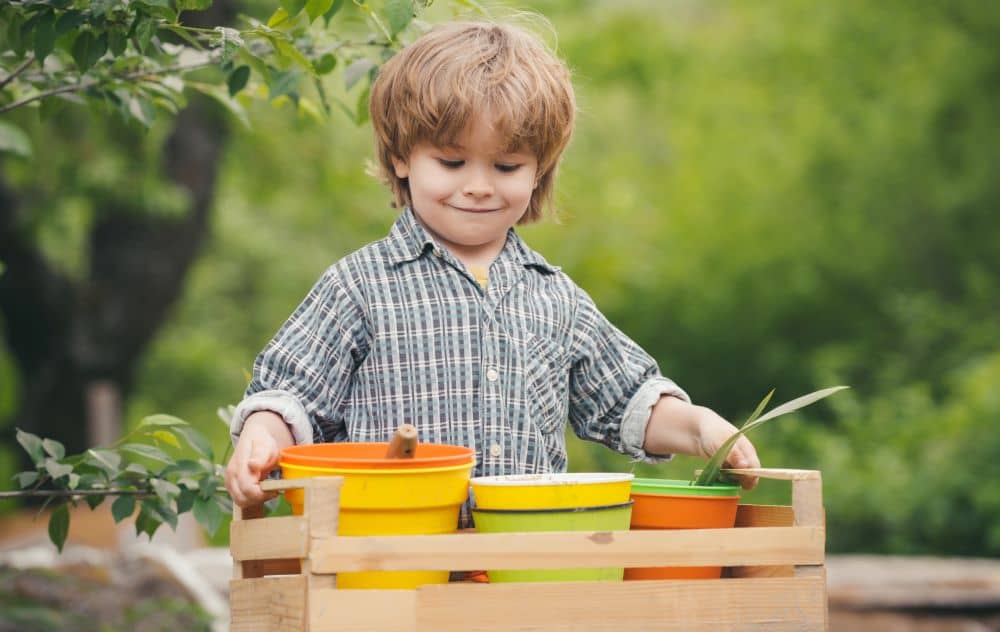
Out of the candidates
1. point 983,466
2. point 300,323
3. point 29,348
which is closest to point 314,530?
point 300,323

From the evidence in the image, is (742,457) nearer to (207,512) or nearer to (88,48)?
(207,512)

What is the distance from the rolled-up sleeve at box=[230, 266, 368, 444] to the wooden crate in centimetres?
25

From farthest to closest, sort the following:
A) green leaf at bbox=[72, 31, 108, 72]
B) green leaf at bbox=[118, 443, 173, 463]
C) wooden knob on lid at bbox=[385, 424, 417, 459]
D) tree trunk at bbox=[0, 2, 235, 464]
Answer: tree trunk at bbox=[0, 2, 235, 464] → green leaf at bbox=[118, 443, 173, 463] → green leaf at bbox=[72, 31, 108, 72] → wooden knob on lid at bbox=[385, 424, 417, 459]

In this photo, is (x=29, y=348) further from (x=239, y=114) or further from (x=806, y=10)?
(x=806, y=10)

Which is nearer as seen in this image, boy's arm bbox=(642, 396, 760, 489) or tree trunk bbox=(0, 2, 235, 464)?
boy's arm bbox=(642, 396, 760, 489)

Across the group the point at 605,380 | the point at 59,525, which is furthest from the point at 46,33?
the point at 605,380

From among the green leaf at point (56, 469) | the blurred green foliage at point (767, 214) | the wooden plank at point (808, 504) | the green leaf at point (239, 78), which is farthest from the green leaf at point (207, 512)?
the blurred green foliage at point (767, 214)

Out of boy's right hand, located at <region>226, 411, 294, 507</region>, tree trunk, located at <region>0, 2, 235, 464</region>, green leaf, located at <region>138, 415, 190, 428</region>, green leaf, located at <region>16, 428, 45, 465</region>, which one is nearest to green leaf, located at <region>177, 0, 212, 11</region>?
boy's right hand, located at <region>226, 411, 294, 507</region>

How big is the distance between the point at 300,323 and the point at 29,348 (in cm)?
845

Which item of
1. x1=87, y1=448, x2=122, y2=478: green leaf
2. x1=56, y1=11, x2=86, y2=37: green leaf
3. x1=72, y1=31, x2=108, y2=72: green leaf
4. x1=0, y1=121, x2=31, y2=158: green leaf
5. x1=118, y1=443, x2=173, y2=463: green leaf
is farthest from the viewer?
x1=0, y1=121, x2=31, y2=158: green leaf

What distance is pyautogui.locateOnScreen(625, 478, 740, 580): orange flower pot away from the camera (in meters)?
2.04

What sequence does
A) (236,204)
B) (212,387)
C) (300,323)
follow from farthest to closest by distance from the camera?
(212,387) < (236,204) < (300,323)

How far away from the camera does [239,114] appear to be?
3.08m

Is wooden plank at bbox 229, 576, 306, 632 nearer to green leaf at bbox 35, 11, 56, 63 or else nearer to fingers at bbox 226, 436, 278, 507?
fingers at bbox 226, 436, 278, 507
